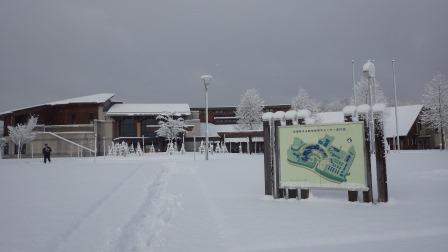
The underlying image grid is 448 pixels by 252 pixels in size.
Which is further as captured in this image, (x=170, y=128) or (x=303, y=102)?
(x=303, y=102)

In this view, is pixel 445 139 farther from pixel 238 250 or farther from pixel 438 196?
pixel 238 250

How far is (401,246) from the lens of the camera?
16.6ft

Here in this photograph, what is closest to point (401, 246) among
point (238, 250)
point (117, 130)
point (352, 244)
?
point (352, 244)

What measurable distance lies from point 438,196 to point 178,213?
6304mm

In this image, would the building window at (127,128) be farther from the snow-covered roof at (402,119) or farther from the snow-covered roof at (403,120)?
the snow-covered roof at (403,120)

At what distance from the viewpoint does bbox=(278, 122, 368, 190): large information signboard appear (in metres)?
8.54

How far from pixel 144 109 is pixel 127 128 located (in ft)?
12.6

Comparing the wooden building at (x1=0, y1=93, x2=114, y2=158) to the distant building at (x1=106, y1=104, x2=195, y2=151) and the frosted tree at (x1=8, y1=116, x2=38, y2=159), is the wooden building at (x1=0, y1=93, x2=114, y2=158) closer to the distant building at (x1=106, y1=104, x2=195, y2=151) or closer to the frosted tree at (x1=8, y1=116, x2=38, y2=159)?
the frosted tree at (x1=8, y1=116, x2=38, y2=159)

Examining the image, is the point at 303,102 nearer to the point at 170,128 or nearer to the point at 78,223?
the point at 170,128

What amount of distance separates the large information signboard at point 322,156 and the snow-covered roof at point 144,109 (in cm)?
4495

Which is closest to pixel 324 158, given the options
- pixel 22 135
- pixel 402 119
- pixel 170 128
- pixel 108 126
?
pixel 170 128

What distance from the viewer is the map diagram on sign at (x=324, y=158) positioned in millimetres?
8656

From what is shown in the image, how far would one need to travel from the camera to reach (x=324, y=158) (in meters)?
8.95

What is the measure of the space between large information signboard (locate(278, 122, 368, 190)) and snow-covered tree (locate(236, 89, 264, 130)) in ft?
167
